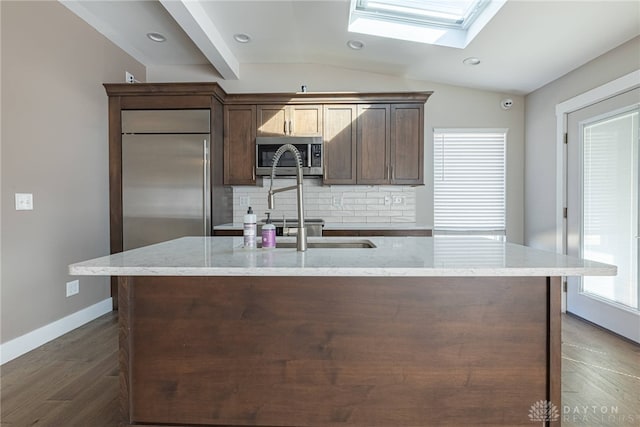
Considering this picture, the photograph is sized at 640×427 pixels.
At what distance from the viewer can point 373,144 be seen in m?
3.91

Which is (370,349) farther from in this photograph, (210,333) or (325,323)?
(210,333)

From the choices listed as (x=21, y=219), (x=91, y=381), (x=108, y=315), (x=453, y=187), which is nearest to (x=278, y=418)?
(x=91, y=381)

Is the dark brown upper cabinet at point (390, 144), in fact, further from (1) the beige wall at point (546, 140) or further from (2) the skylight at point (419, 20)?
(1) the beige wall at point (546, 140)

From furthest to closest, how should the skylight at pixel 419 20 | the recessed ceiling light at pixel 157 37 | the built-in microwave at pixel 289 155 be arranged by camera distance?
1. the built-in microwave at pixel 289 155
2. the recessed ceiling light at pixel 157 37
3. the skylight at pixel 419 20

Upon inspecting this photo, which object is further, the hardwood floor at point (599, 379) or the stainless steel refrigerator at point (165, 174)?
the stainless steel refrigerator at point (165, 174)

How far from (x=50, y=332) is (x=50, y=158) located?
1418 millimetres

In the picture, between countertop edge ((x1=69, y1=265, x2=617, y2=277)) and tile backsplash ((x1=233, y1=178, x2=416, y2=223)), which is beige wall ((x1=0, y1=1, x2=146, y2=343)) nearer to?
tile backsplash ((x1=233, y1=178, x2=416, y2=223))

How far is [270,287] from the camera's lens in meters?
1.48

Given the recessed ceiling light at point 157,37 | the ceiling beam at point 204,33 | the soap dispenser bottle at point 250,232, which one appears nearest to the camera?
the soap dispenser bottle at point 250,232

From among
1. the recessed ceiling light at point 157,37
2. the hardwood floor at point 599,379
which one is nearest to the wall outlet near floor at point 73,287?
the recessed ceiling light at point 157,37

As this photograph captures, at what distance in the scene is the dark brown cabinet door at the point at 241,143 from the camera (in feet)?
13.0

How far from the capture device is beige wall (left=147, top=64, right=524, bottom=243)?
13.9 feet

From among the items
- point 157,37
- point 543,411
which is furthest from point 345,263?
point 157,37

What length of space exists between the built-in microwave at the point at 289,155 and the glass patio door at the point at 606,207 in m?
2.52
